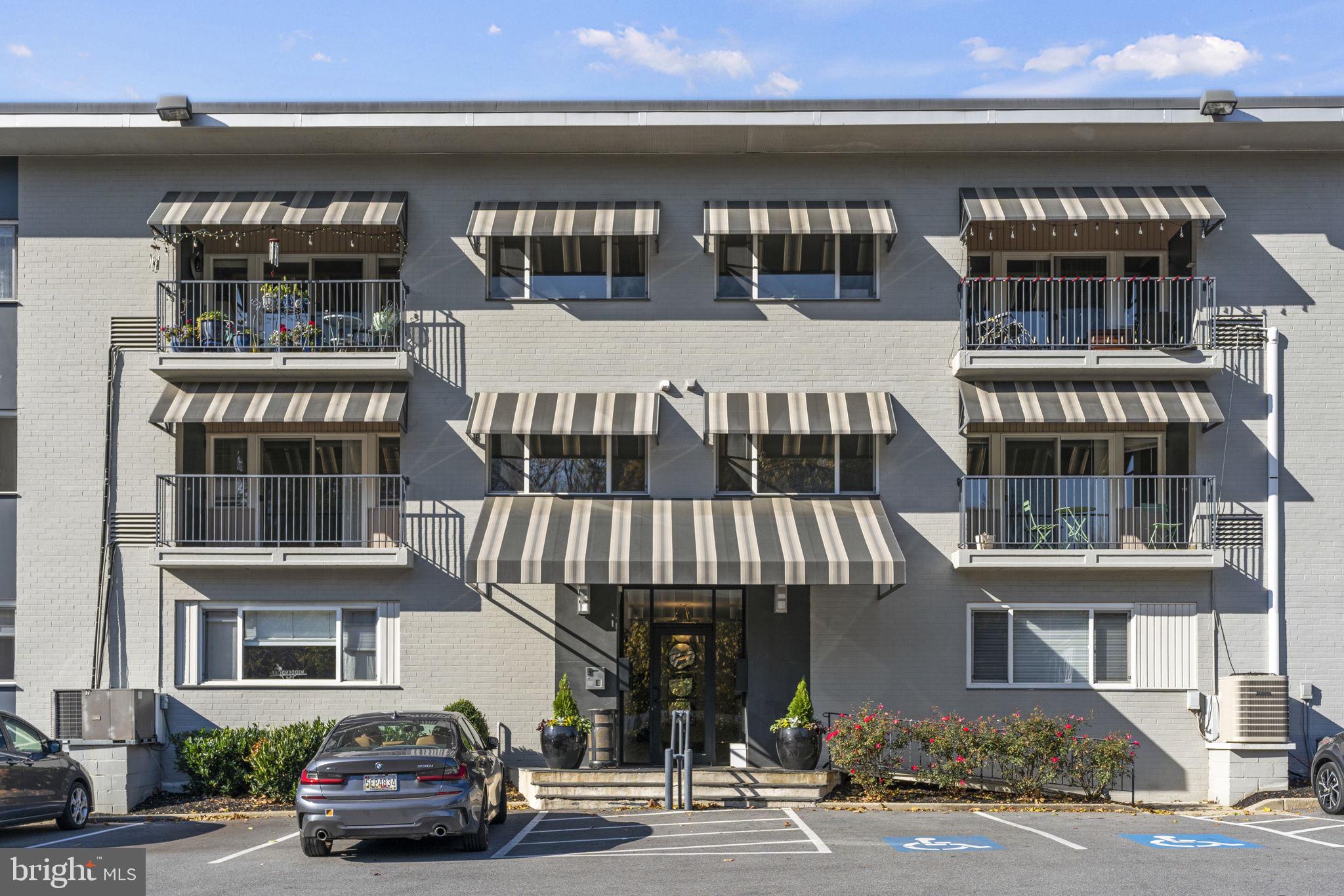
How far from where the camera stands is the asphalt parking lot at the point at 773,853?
443 inches

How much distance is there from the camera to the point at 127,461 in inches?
775

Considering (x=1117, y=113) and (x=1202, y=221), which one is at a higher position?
(x=1117, y=113)

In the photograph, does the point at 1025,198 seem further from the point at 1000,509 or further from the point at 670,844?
the point at 670,844

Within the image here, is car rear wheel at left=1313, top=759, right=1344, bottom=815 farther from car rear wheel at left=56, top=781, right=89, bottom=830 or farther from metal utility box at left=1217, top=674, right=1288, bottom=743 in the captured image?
car rear wheel at left=56, top=781, right=89, bottom=830

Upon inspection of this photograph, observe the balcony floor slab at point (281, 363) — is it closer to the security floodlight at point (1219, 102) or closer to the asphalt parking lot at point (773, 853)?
the asphalt parking lot at point (773, 853)

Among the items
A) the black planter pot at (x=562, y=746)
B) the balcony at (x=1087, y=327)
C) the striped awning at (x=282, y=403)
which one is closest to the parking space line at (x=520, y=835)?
the black planter pot at (x=562, y=746)

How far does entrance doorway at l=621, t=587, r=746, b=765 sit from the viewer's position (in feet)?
63.7

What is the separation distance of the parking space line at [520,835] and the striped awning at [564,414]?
18.0ft

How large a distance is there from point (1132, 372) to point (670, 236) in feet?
23.9

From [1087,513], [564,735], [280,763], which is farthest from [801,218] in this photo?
[280,763]

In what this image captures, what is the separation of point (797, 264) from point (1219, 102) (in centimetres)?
649

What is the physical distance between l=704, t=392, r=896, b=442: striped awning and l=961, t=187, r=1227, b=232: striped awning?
3119mm

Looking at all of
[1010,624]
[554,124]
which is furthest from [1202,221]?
[554,124]

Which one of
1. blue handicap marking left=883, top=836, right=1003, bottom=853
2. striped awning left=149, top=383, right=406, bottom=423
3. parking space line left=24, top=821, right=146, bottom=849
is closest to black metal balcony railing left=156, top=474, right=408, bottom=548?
striped awning left=149, top=383, right=406, bottom=423
